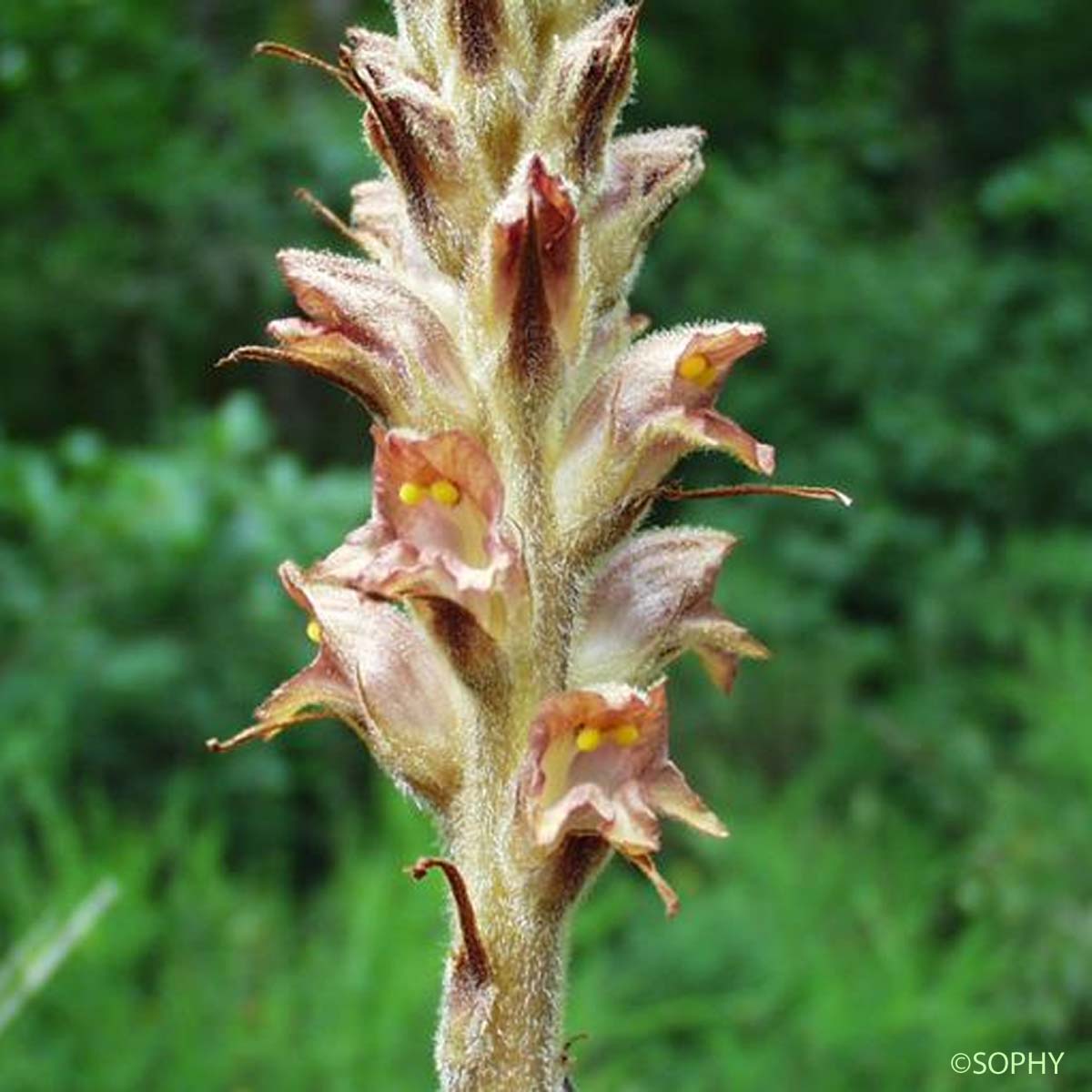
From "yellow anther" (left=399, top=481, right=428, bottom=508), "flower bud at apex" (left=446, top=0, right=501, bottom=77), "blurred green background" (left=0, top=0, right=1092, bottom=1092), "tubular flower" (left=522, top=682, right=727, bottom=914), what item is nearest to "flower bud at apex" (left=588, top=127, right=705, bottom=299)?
"flower bud at apex" (left=446, top=0, right=501, bottom=77)

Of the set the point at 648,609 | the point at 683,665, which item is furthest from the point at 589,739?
the point at 683,665

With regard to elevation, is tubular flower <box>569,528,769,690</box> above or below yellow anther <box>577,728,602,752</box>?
above

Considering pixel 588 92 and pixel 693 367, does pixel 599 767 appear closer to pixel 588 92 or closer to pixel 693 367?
pixel 693 367

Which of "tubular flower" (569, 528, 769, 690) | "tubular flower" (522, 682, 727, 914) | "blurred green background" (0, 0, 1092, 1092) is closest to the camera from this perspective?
"tubular flower" (522, 682, 727, 914)

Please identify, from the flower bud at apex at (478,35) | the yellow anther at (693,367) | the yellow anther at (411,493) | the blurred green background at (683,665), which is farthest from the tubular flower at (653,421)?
the blurred green background at (683,665)

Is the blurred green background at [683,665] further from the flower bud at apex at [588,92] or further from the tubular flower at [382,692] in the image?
the flower bud at apex at [588,92]

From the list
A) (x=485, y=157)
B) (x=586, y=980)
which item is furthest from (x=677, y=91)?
(x=485, y=157)

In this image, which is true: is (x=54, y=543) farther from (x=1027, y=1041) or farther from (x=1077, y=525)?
(x=1077, y=525)

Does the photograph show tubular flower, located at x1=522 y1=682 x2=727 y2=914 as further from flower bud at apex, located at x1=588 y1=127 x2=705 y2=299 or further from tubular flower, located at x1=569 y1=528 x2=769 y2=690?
flower bud at apex, located at x1=588 y1=127 x2=705 y2=299

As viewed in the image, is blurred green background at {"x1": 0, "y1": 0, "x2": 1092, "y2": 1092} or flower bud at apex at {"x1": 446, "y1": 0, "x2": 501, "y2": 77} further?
blurred green background at {"x1": 0, "y1": 0, "x2": 1092, "y2": 1092}
